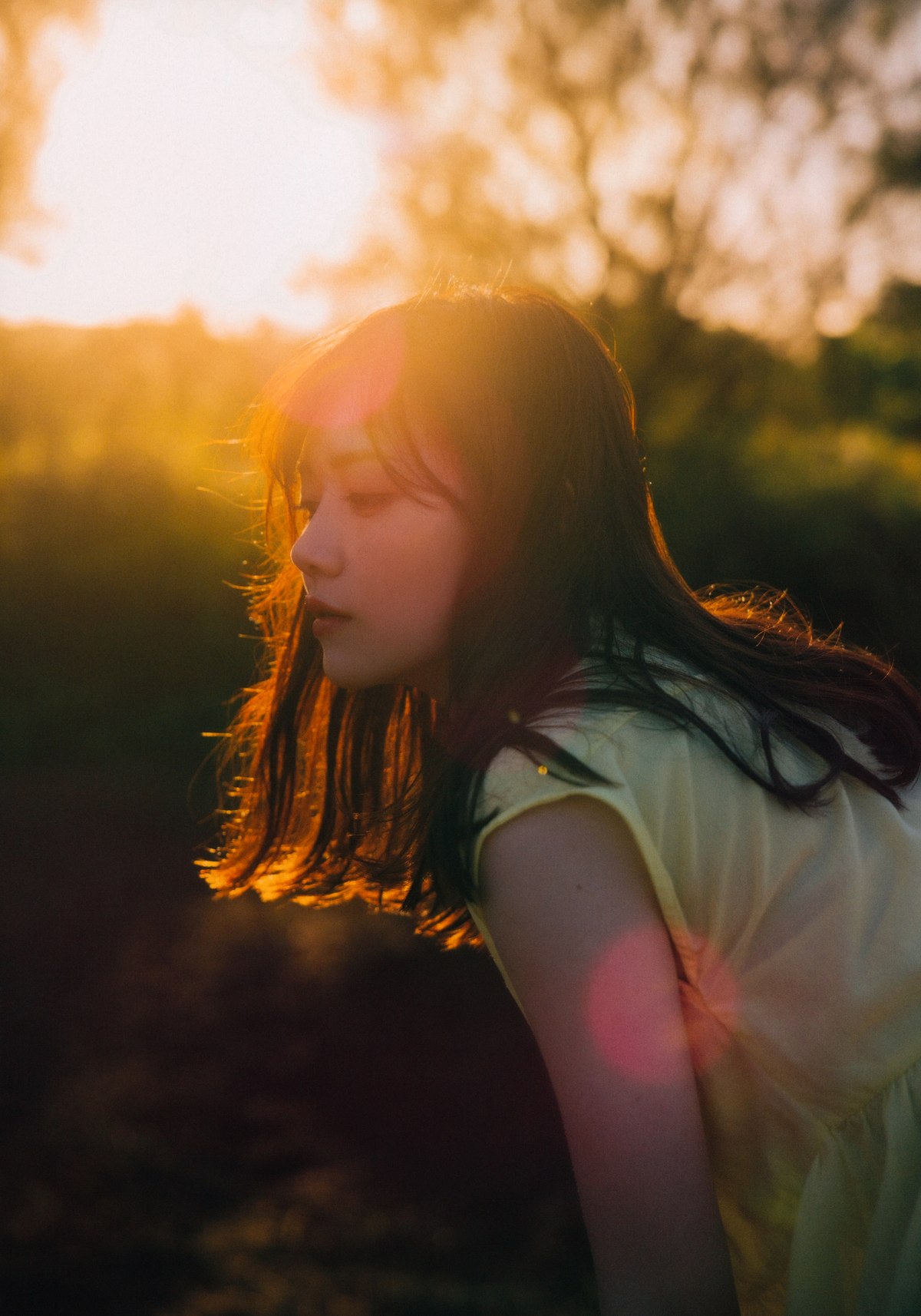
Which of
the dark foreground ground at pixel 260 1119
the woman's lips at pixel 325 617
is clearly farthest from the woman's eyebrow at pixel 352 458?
the dark foreground ground at pixel 260 1119

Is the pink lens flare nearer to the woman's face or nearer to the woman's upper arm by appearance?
the woman's upper arm

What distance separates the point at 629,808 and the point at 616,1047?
295 mm

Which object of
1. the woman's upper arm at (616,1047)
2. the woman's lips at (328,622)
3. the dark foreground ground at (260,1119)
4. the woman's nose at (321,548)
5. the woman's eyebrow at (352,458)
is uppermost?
the woman's eyebrow at (352,458)

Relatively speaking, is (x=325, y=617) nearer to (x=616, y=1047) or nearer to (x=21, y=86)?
(x=616, y=1047)

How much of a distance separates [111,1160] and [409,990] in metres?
1.87

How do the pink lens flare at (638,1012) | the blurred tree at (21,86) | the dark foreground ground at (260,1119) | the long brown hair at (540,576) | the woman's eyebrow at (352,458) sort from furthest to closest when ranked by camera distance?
the blurred tree at (21,86) < the dark foreground ground at (260,1119) < the woman's eyebrow at (352,458) < the long brown hair at (540,576) < the pink lens flare at (638,1012)

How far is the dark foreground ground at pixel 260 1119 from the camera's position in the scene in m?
3.43

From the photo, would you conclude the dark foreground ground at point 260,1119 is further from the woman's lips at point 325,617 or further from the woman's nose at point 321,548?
the woman's nose at point 321,548

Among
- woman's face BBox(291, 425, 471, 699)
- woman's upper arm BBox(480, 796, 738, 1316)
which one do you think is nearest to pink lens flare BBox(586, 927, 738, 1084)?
woman's upper arm BBox(480, 796, 738, 1316)

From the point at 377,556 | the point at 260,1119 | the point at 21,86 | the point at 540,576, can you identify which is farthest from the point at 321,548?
the point at 21,86

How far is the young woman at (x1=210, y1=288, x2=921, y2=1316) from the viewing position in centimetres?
133

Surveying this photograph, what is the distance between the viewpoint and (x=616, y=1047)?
1.31 metres

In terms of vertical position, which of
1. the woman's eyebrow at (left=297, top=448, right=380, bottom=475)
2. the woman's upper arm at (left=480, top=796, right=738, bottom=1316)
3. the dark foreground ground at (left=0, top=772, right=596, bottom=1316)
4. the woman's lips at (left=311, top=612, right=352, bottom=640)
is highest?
the woman's eyebrow at (left=297, top=448, right=380, bottom=475)

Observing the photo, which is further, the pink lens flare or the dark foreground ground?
the dark foreground ground
